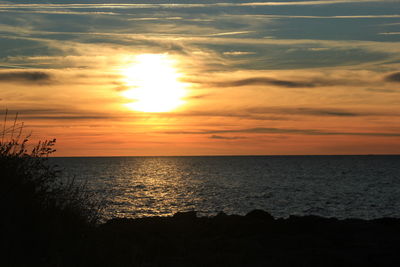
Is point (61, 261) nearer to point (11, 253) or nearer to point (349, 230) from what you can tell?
point (11, 253)

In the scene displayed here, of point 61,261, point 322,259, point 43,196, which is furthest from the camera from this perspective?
point 43,196

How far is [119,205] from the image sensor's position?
47.0 m

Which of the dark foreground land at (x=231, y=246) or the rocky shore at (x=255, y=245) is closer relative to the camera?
the dark foreground land at (x=231, y=246)

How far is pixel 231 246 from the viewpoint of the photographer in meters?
12.4

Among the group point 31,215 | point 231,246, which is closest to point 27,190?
point 31,215

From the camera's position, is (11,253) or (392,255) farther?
(392,255)

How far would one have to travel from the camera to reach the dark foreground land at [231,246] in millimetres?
9602

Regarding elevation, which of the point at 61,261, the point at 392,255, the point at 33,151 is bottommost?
the point at 61,261

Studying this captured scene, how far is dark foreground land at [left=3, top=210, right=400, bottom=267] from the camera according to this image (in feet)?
31.5

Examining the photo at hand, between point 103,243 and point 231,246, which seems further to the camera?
point 231,246

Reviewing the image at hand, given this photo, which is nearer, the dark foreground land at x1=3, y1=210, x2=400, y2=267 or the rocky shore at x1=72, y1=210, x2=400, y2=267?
the dark foreground land at x1=3, y1=210, x2=400, y2=267

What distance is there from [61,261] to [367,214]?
35.6m

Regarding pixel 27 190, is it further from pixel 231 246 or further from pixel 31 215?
pixel 231 246

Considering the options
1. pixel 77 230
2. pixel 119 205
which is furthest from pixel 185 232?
pixel 119 205
